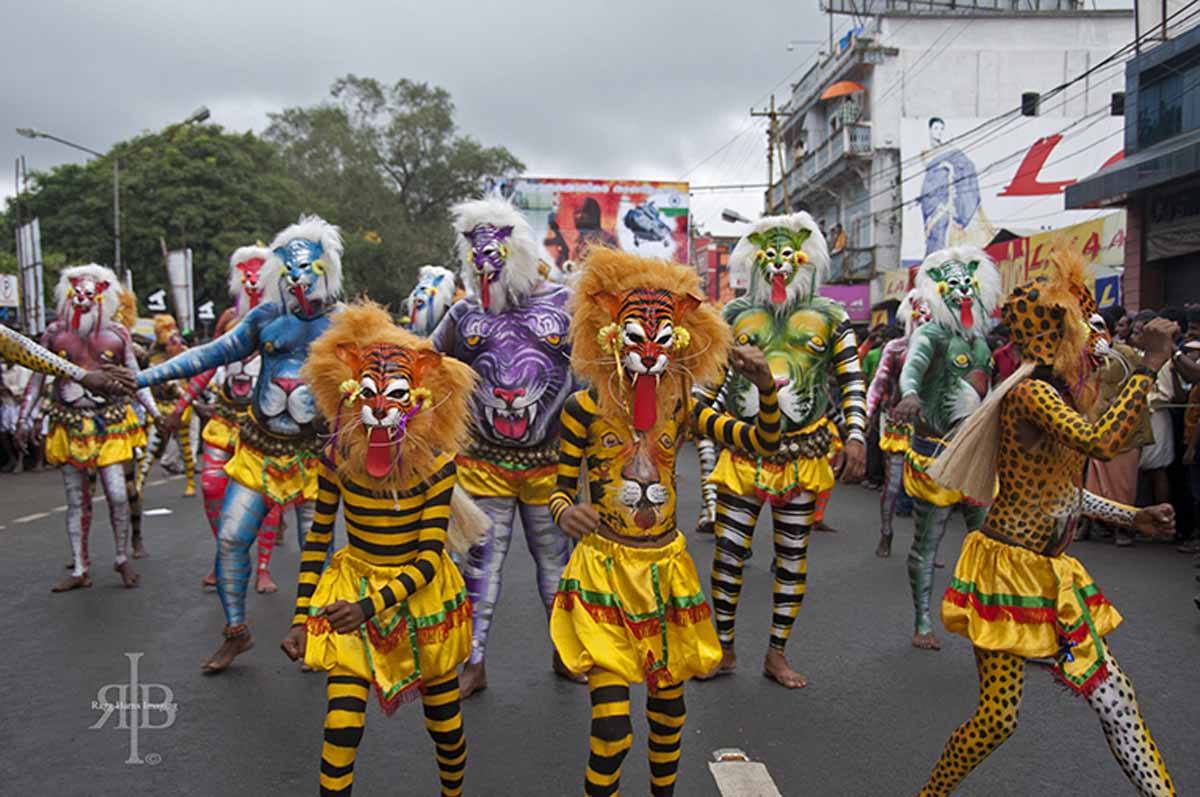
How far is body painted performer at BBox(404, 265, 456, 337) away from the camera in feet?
26.8

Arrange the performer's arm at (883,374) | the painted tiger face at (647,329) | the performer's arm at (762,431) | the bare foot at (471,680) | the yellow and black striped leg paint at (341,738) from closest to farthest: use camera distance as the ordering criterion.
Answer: the yellow and black striped leg paint at (341,738) → the painted tiger face at (647,329) → the performer's arm at (762,431) → the bare foot at (471,680) → the performer's arm at (883,374)

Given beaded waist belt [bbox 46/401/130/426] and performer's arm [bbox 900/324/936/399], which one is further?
beaded waist belt [bbox 46/401/130/426]

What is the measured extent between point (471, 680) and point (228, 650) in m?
1.44

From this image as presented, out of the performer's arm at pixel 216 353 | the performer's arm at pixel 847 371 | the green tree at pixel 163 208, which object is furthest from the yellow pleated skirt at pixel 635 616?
the green tree at pixel 163 208

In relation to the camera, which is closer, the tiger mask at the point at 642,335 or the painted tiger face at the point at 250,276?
the tiger mask at the point at 642,335

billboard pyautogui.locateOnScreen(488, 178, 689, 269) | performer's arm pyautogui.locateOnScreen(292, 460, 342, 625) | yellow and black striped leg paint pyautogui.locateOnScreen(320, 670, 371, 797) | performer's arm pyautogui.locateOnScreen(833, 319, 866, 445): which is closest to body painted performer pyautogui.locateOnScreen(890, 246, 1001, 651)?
performer's arm pyautogui.locateOnScreen(833, 319, 866, 445)

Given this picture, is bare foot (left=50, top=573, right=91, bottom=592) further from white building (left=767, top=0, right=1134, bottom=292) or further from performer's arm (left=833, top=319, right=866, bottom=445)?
white building (left=767, top=0, right=1134, bottom=292)

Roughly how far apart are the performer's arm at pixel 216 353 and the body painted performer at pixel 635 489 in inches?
99.6

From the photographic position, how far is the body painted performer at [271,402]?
5.40 meters

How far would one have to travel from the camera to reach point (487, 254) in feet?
17.0

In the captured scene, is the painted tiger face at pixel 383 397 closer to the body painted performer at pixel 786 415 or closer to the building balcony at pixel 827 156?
the body painted performer at pixel 786 415

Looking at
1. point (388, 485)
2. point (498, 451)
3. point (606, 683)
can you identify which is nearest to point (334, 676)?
point (388, 485)

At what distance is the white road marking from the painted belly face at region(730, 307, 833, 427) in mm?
1824

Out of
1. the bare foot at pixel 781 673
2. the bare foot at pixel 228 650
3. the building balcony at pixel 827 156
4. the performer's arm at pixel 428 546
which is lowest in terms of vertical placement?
the bare foot at pixel 781 673
